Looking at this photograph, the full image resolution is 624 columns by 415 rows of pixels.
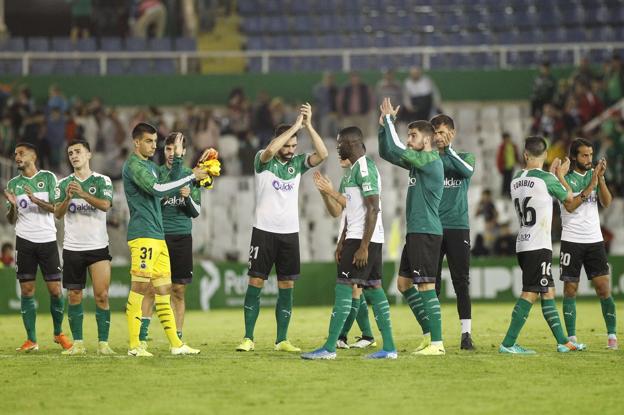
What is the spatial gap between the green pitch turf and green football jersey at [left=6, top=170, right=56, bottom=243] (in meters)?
1.38

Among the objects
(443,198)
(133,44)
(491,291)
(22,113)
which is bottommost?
(491,291)

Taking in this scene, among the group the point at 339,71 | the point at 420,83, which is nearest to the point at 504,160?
the point at 420,83

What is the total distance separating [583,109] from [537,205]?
15.2 metres

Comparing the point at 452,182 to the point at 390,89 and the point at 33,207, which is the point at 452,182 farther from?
the point at 390,89

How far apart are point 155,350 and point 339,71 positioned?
17.6 m

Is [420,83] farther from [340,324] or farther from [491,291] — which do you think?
[340,324]

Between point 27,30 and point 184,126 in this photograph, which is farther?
point 27,30

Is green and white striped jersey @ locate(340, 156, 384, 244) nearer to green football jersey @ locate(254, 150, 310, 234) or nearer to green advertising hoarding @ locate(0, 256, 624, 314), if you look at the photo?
green football jersey @ locate(254, 150, 310, 234)

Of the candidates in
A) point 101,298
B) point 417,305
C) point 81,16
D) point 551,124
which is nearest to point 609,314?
point 417,305

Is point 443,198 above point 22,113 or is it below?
below

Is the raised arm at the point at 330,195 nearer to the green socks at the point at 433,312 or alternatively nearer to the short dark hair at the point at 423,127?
the short dark hair at the point at 423,127

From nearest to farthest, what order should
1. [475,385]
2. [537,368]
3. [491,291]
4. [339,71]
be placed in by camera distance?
[475,385]
[537,368]
[491,291]
[339,71]

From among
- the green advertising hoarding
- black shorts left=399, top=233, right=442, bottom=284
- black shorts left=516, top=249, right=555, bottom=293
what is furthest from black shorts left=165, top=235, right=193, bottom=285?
the green advertising hoarding

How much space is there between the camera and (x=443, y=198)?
43.2 ft
